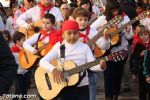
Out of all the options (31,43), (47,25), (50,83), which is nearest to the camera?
(50,83)

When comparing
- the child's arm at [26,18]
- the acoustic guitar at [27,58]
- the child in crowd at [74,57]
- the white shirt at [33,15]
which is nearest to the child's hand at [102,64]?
the child in crowd at [74,57]

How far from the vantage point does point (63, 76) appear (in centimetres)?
554

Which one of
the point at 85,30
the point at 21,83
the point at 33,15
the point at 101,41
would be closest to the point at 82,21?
the point at 85,30

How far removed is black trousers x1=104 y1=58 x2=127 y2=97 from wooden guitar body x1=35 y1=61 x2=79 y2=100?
A: 179 cm

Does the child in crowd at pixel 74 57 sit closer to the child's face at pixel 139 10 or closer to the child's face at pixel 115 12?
the child's face at pixel 115 12

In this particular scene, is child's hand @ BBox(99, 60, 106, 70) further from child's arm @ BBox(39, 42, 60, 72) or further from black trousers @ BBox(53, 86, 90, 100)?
child's arm @ BBox(39, 42, 60, 72)

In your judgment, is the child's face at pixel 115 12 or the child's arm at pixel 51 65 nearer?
the child's arm at pixel 51 65

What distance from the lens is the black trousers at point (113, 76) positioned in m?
7.70

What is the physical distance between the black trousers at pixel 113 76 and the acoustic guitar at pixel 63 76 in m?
1.79

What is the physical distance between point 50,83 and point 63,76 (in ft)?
1.27

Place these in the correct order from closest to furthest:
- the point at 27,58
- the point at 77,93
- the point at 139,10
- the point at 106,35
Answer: the point at 77,93 → the point at 106,35 → the point at 27,58 → the point at 139,10

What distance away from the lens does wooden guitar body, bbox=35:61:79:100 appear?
18.0 ft

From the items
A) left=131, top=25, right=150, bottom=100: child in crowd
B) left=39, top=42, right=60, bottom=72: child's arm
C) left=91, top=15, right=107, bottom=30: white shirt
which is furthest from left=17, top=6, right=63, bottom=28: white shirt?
left=39, top=42, right=60, bottom=72: child's arm

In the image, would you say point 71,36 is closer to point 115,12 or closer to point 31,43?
point 31,43
